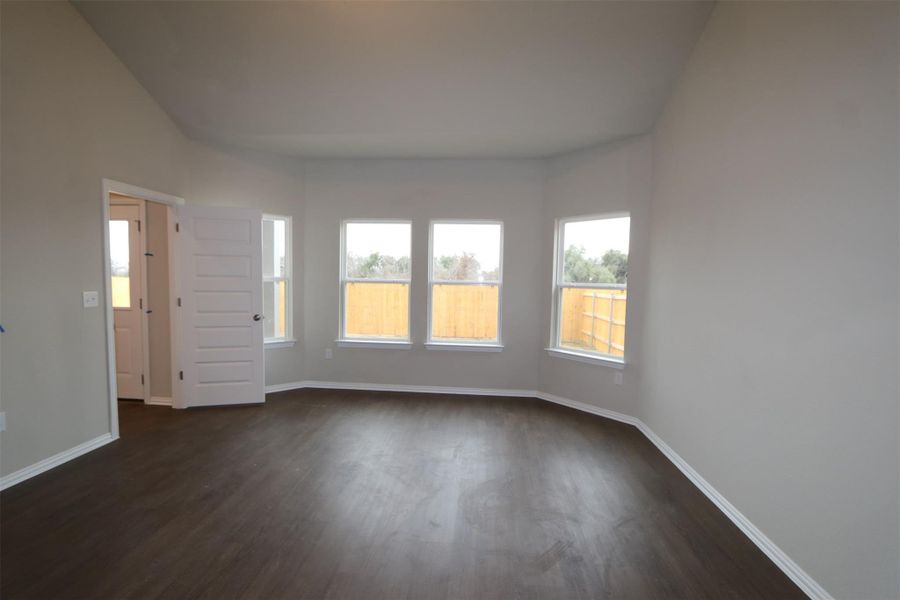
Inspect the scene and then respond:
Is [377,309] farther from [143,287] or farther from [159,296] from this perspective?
[143,287]

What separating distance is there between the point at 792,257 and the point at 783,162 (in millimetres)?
501

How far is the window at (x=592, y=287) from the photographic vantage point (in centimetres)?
415

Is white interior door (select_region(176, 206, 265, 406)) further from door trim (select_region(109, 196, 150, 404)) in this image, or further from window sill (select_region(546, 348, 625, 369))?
window sill (select_region(546, 348, 625, 369))

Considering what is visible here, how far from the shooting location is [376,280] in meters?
4.97

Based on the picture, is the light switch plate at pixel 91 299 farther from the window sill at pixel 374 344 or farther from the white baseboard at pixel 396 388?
the window sill at pixel 374 344

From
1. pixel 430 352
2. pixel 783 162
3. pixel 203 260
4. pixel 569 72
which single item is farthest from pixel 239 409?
pixel 783 162

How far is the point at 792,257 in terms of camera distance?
205 centimetres

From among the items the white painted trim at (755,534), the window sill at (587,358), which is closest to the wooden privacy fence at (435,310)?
the window sill at (587,358)

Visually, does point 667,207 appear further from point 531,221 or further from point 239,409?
point 239,409

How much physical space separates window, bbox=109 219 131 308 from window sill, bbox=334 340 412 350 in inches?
85.4

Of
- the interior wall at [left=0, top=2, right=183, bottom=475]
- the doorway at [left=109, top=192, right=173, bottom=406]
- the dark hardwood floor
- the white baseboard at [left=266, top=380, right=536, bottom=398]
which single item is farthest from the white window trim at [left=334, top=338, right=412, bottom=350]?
the interior wall at [left=0, top=2, right=183, bottom=475]

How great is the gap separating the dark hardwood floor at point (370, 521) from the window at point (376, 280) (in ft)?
4.96

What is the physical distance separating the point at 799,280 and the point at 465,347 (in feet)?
10.8

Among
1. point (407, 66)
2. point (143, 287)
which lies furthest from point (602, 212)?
point (143, 287)
